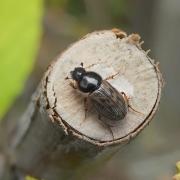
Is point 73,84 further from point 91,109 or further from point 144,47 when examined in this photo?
point 144,47

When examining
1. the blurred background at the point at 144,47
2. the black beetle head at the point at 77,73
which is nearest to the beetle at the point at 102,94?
the black beetle head at the point at 77,73

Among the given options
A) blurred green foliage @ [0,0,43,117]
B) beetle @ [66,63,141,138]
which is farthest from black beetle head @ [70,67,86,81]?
blurred green foliage @ [0,0,43,117]

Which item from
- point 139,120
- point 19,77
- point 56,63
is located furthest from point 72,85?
point 19,77

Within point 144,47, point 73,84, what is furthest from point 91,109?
point 144,47

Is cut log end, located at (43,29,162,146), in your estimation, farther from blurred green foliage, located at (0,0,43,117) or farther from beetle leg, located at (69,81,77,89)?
blurred green foliage, located at (0,0,43,117)

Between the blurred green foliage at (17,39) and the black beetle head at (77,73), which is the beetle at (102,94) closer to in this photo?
the black beetle head at (77,73)

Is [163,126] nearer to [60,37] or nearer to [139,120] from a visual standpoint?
[60,37]

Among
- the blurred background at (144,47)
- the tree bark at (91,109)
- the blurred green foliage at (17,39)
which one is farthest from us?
the blurred background at (144,47)
